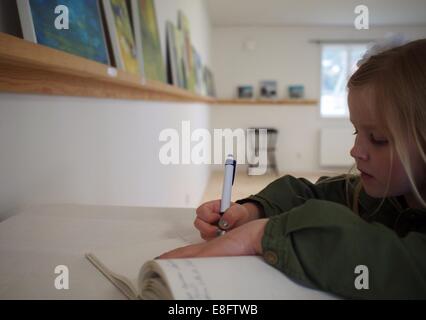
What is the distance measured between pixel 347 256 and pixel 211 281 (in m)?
0.16

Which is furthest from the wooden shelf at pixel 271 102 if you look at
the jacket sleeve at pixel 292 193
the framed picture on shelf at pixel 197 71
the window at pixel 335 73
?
the jacket sleeve at pixel 292 193

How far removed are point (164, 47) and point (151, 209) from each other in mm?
1582

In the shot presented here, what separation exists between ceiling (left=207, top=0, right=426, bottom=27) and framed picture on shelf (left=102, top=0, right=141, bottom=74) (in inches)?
164

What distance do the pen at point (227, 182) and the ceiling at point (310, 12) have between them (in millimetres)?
4866

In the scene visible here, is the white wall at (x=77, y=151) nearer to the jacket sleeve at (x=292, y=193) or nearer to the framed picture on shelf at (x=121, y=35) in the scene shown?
the framed picture on shelf at (x=121, y=35)

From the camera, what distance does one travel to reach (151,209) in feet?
2.72

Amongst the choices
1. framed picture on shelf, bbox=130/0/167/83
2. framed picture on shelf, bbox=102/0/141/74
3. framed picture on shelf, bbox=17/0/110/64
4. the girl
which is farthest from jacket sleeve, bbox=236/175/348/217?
framed picture on shelf, bbox=130/0/167/83

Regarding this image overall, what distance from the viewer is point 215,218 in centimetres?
65

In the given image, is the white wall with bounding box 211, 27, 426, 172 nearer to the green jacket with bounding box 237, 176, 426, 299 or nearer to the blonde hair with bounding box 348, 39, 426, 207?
the blonde hair with bounding box 348, 39, 426, 207

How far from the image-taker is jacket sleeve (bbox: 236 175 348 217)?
28.8 inches

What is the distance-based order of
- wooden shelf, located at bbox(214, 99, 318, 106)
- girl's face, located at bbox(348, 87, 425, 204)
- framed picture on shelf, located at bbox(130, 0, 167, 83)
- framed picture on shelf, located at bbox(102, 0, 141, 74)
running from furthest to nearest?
wooden shelf, located at bbox(214, 99, 318, 106)
framed picture on shelf, located at bbox(130, 0, 167, 83)
framed picture on shelf, located at bbox(102, 0, 141, 74)
girl's face, located at bbox(348, 87, 425, 204)

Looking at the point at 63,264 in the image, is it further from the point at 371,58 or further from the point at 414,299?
the point at 371,58

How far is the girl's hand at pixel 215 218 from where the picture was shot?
0.62 metres
